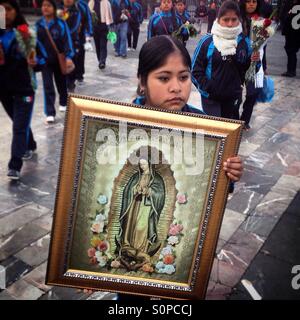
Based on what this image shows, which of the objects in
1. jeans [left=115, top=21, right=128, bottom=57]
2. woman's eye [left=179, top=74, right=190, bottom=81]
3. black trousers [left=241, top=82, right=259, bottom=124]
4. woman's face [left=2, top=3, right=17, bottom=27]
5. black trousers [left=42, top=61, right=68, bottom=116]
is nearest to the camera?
woman's eye [left=179, top=74, right=190, bottom=81]

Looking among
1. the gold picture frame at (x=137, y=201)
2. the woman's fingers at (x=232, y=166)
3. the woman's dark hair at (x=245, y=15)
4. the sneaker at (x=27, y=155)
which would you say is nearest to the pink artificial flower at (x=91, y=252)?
the gold picture frame at (x=137, y=201)

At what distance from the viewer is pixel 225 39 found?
3.68 m

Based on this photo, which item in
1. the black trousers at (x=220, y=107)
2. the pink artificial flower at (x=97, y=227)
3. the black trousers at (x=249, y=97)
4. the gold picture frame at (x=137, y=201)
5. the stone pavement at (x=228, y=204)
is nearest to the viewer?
the gold picture frame at (x=137, y=201)

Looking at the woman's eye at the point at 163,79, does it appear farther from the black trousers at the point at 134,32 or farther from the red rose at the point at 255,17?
the black trousers at the point at 134,32

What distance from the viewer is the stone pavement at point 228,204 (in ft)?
8.93

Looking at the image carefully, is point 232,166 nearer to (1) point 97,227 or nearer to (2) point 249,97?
(1) point 97,227

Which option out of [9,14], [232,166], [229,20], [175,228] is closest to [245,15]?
[229,20]

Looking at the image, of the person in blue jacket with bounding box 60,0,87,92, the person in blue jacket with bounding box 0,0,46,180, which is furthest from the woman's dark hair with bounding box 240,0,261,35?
the person in blue jacket with bounding box 60,0,87,92

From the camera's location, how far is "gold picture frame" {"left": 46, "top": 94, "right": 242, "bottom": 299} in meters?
1.44

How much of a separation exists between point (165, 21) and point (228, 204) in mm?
5069

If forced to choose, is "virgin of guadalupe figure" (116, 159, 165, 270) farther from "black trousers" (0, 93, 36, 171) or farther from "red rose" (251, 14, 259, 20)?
"red rose" (251, 14, 259, 20)

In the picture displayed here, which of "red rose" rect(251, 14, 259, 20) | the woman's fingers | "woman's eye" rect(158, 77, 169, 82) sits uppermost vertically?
"red rose" rect(251, 14, 259, 20)

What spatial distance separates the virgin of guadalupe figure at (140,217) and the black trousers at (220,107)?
243 centimetres

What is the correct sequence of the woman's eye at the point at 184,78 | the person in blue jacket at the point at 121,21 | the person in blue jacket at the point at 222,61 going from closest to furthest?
the woman's eye at the point at 184,78 < the person in blue jacket at the point at 222,61 < the person in blue jacket at the point at 121,21
